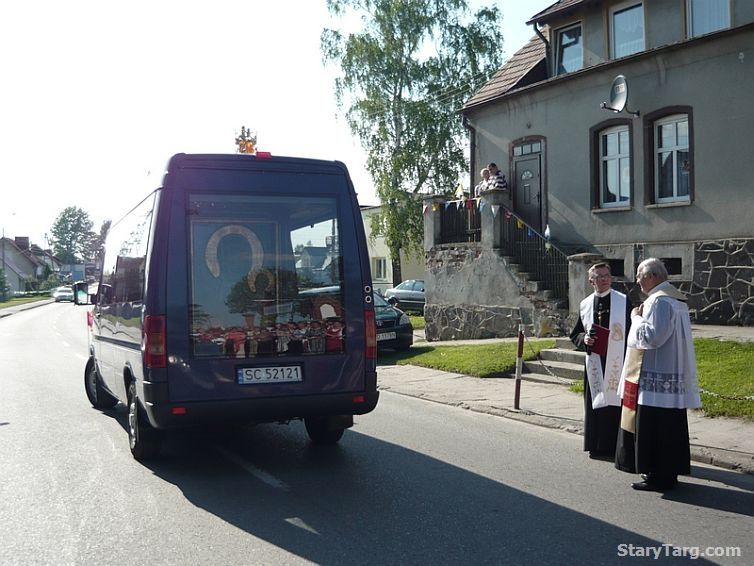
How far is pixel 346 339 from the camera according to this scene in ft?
22.8

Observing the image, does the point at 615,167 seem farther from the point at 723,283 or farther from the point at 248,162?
the point at 248,162

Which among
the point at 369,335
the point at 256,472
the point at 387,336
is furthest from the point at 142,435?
the point at 387,336

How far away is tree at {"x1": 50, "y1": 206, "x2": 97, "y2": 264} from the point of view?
161 meters

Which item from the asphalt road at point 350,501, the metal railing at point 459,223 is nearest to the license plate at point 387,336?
the metal railing at point 459,223

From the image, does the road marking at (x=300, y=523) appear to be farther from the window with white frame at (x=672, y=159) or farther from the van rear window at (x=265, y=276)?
the window with white frame at (x=672, y=159)

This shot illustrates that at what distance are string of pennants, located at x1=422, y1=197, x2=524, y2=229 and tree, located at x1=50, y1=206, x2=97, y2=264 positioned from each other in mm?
151374

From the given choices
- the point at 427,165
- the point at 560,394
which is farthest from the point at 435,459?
the point at 427,165

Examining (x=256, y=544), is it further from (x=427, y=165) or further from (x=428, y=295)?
(x=427, y=165)

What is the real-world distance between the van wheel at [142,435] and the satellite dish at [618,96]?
542 inches

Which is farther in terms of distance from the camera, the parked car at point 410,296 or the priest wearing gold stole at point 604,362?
the parked car at point 410,296

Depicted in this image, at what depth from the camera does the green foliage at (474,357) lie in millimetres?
13531

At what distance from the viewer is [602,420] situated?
291 inches

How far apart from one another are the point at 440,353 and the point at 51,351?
11.9 meters

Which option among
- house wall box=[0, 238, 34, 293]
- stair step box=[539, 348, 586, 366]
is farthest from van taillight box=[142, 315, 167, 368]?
house wall box=[0, 238, 34, 293]
